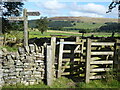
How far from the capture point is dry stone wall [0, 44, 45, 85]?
21.2 feet

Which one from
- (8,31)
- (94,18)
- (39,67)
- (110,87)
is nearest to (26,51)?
(39,67)

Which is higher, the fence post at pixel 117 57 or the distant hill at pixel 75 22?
the fence post at pixel 117 57

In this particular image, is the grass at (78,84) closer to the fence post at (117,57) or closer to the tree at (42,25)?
the fence post at (117,57)

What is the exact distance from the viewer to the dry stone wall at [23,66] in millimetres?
6469

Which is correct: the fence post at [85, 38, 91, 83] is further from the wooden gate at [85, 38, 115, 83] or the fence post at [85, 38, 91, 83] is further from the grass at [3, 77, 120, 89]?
the grass at [3, 77, 120, 89]

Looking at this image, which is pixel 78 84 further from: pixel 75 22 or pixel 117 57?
pixel 75 22

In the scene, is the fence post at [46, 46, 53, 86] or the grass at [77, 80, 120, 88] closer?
the grass at [77, 80, 120, 88]

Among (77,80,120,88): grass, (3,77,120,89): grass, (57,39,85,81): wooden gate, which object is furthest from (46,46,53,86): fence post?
(77,80,120,88): grass

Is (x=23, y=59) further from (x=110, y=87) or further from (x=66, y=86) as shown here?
(x=110, y=87)

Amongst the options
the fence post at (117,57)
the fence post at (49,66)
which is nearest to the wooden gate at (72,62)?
the fence post at (49,66)

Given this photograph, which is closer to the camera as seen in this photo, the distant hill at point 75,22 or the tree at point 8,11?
the tree at point 8,11

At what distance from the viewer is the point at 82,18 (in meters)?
87.9

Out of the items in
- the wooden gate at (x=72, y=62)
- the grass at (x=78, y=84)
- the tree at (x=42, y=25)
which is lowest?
the tree at (x=42, y=25)

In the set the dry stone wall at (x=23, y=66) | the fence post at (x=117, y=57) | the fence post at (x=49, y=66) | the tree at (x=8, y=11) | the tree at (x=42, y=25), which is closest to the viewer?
the dry stone wall at (x=23, y=66)
